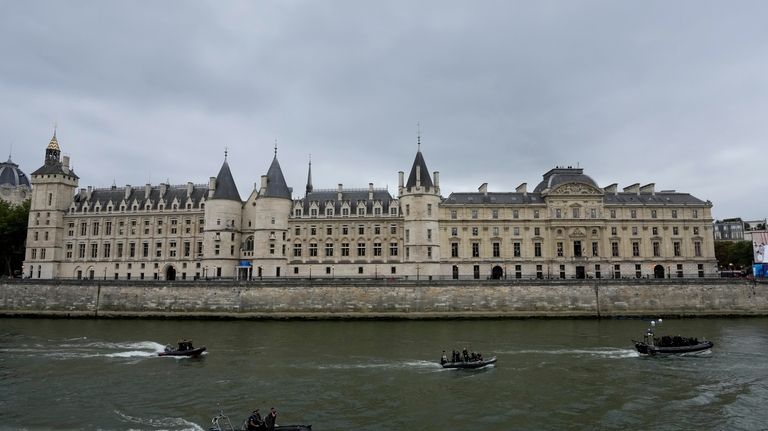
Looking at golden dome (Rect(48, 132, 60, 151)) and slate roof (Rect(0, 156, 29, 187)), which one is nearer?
golden dome (Rect(48, 132, 60, 151))

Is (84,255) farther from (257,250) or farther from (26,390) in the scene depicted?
(26,390)

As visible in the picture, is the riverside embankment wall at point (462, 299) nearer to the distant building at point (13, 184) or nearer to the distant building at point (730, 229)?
the distant building at point (13, 184)

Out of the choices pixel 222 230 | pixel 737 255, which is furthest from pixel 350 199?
pixel 737 255

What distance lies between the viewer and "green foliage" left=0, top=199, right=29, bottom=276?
7431 cm

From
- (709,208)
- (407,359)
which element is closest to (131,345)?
(407,359)

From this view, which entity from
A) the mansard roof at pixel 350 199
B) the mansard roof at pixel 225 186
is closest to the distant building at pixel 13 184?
the mansard roof at pixel 225 186

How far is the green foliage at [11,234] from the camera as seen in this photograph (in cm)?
7431

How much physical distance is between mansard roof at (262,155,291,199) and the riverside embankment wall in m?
15.9

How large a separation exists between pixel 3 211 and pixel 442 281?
222 feet

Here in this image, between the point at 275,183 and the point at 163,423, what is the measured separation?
4943 cm

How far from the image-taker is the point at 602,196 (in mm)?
66938

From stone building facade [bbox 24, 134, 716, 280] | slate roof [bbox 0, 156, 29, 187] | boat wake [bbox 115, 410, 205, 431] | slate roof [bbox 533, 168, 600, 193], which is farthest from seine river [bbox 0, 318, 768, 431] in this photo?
slate roof [bbox 0, 156, 29, 187]

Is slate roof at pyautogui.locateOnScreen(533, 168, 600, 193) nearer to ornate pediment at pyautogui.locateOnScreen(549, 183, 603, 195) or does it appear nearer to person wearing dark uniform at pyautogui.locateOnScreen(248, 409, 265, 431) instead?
ornate pediment at pyautogui.locateOnScreen(549, 183, 603, 195)

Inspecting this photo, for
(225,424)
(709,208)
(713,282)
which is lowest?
(225,424)
